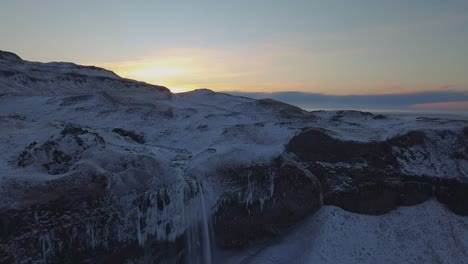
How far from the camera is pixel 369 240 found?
88.9 ft

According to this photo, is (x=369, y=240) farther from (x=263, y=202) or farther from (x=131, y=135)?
(x=131, y=135)

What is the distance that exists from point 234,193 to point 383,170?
496 inches

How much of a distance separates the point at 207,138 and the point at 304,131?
8769mm

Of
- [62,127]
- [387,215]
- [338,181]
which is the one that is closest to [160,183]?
[62,127]

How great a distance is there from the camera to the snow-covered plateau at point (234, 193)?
20016mm

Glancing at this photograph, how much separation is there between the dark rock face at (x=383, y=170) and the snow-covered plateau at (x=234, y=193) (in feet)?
0.28

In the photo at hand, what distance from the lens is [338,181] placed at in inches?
1216

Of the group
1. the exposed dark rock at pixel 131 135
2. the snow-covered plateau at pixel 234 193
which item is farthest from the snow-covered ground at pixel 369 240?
the exposed dark rock at pixel 131 135

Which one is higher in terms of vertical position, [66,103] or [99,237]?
[66,103]

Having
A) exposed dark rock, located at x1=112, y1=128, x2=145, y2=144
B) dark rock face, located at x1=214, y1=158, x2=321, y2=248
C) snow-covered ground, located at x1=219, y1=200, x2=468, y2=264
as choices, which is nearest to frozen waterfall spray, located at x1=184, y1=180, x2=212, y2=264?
dark rock face, located at x1=214, y1=158, x2=321, y2=248

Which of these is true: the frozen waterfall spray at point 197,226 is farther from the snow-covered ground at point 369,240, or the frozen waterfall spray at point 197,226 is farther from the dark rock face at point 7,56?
the dark rock face at point 7,56

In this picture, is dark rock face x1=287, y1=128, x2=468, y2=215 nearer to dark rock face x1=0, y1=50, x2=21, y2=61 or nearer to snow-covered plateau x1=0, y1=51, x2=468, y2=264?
snow-covered plateau x1=0, y1=51, x2=468, y2=264

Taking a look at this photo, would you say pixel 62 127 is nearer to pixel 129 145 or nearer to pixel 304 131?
pixel 129 145

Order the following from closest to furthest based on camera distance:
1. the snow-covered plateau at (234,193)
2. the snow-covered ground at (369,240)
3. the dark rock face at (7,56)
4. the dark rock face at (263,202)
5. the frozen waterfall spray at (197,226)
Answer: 1. the snow-covered plateau at (234,193)
2. the frozen waterfall spray at (197,226)
3. the snow-covered ground at (369,240)
4. the dark rock face at (263,202)
5. the dark rock face at (7,56)
